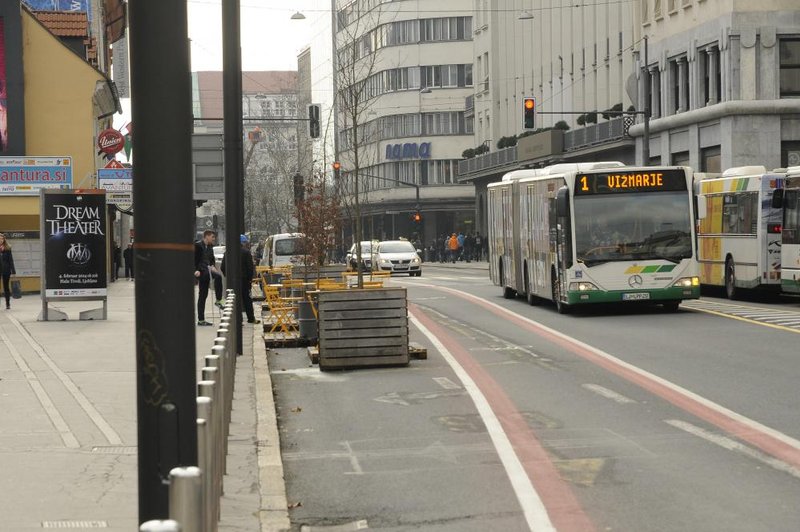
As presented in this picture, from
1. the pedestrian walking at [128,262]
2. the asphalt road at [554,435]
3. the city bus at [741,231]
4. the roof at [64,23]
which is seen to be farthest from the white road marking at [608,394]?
the pedestrian walking at [128,262]

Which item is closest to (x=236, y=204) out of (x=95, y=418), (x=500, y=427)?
(x=95, y=418)

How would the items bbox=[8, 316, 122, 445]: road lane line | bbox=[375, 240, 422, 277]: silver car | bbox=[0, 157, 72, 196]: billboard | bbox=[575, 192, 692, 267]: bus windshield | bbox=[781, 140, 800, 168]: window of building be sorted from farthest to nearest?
bbox=[375, 240, 422, 277]: silver car
bbox=[781, 140, 800, 168]: window of building
bbox=[0, 157, 72, 196]: billboard
bbox=[575, 192, 692, 267]: bus windshield
bbox=[8, 316, 122, 445]: road lane line

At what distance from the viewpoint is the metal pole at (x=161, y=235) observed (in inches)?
202

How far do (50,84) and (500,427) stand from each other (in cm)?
3517

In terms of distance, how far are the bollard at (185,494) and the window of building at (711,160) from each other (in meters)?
48.2

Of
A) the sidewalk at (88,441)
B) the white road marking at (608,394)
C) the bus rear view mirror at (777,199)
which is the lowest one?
the white road marking at (608,394)

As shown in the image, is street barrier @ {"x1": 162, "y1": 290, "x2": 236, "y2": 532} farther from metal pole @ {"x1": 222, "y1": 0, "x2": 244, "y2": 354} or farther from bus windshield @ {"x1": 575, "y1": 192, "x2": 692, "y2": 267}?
bus windshield @ {"x1": 575, "y1": 192, "x2": 692, "y2": 267}

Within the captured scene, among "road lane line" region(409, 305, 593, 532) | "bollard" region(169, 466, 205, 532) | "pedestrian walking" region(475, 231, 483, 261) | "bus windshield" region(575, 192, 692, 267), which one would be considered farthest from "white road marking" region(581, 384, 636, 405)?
"pedestrian walking" region(475, 231, 483, 261)

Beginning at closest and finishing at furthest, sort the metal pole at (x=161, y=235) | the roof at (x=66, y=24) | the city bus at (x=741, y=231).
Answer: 1. the metal pole at (x=161, y=235)
2. the city bus at (x=741, y=231)
3. the roof at (x=66, y=24)

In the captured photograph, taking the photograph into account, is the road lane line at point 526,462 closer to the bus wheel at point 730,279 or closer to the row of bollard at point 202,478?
the row of bollard at point 202,478

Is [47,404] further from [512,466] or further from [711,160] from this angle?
[711,160]

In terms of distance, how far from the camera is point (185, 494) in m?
4.39

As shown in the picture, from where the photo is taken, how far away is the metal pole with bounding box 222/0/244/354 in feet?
64.4

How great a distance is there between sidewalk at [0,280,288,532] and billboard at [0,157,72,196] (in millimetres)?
20936
